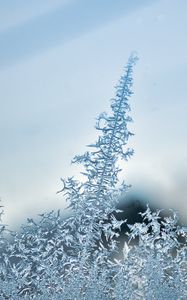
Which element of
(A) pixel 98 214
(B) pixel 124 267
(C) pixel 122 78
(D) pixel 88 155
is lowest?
(B) pixel 124 267

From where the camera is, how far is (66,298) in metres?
22.7

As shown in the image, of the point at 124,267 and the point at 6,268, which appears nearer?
the point at 124,267

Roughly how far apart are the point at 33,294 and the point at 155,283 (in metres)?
4.89

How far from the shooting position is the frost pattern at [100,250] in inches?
891

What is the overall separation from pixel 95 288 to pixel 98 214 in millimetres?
2806

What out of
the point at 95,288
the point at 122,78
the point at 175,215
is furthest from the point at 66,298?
the point at 122,78

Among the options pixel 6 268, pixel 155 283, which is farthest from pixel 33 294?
pixel 155 283

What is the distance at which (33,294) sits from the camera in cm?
2366

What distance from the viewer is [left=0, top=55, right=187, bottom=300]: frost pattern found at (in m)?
22.6

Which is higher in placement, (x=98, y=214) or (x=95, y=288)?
(x=98, y=214)

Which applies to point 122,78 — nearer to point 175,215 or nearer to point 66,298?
point 175,215

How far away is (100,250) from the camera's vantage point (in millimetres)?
23203

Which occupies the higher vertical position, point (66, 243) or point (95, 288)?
point (66, 243)

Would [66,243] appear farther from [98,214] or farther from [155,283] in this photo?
[155,283]
